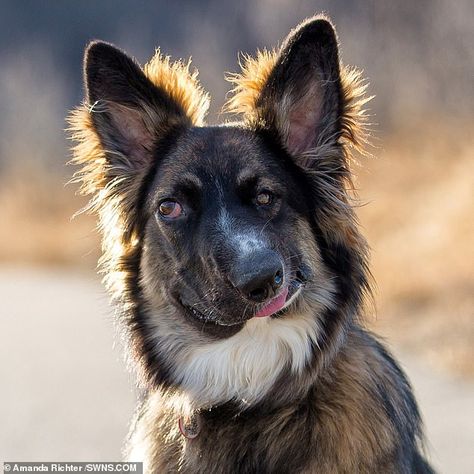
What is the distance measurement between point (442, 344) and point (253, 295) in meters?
6.21

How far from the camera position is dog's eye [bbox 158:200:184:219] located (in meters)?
5.25

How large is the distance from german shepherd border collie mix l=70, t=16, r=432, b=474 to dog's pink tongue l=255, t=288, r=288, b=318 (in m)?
0.01

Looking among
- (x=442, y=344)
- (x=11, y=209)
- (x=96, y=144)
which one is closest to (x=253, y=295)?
(x=96, y=144)

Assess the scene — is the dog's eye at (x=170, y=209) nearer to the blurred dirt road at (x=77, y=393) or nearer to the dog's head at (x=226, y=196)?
the dog's head at (x=226, y=196)

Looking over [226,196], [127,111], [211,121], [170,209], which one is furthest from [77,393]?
[226,196]

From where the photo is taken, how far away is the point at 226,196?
201 inches

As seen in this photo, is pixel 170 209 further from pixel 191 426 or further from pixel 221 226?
pixel 191 426

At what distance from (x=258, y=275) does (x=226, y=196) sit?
2.16 ft

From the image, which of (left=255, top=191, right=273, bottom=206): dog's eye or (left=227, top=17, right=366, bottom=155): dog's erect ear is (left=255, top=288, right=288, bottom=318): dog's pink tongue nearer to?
(left=255, top=191, right=273, bottom=206): dog's eye

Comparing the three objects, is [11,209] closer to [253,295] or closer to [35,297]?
[35,297]

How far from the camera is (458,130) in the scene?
64.4 ft

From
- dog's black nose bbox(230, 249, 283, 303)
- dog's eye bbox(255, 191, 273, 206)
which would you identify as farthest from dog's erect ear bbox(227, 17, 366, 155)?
dog's black nose bbox(230, 249, 283, 303)

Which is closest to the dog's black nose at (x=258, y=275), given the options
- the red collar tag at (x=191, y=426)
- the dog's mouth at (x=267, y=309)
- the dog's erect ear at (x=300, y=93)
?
the dog's mouth at (x=267, y=309)

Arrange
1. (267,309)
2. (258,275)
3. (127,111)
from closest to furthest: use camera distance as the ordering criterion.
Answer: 1. (258,275)
2. (267,309)
3. (127,111)
